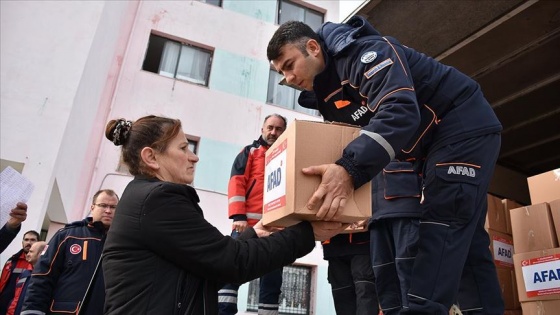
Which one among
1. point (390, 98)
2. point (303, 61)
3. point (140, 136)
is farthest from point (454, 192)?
point (140, 136)

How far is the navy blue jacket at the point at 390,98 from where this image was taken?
1.51 metres

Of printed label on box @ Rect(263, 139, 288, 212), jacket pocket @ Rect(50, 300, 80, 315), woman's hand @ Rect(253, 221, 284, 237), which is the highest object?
printed label on box @ Rect(263, 139, 288, 212)

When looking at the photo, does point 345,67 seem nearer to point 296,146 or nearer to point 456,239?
point 296,146

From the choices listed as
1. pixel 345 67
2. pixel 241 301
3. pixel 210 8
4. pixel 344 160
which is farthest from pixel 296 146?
pixel 210 8

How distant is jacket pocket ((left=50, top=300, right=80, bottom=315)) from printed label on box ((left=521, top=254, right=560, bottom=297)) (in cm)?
293

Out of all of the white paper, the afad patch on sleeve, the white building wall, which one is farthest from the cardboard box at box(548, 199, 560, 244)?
the white building wall

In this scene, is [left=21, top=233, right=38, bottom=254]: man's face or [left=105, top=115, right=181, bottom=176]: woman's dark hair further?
[left=21, top=233, right=38, bottom=254]: man's face

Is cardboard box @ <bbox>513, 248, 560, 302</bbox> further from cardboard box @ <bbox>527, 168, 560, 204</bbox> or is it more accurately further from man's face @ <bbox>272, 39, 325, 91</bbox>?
man's face @ <bbox>272, 39, 325, 91</bbox>

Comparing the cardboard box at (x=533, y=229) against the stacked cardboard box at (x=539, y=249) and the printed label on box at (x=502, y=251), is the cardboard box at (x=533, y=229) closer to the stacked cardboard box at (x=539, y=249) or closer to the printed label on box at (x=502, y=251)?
the stacked cardboard box at (x=539, y=249)

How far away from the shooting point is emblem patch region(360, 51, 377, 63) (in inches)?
68.2

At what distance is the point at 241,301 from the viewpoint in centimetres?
808

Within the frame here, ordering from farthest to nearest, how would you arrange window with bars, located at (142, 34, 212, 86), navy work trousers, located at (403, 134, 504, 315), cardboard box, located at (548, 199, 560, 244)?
window with bars, located at (142, 34, 212, 86) < cardboard box, located at (548, 199, 560, 244) < navy work trousers, located at (403, 134, 504, 315)

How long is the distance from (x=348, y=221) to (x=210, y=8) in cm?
974

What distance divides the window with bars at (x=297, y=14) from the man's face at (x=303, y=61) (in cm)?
957
